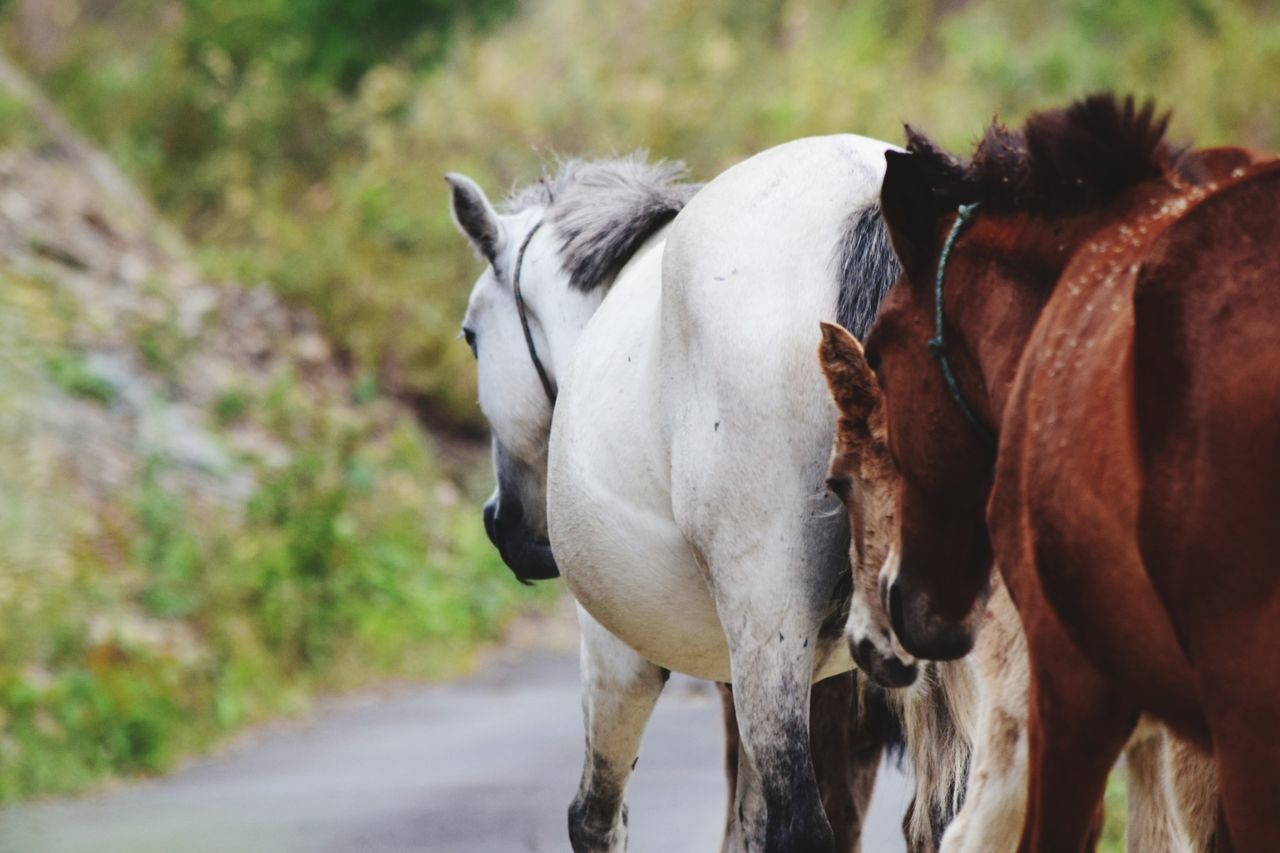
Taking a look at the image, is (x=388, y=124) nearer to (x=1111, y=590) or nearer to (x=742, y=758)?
(x=742, y=758)

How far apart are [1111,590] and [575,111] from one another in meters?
16.8

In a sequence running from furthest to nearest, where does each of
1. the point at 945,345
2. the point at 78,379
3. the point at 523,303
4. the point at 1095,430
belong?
1. the point at 78,379
2. the point at 523,303
3. the point at 945,345
4. the point at 1095,430

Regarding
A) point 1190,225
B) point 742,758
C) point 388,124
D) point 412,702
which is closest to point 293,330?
point 388,124

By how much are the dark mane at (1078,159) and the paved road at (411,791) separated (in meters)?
4.45

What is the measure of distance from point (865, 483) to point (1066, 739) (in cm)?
76

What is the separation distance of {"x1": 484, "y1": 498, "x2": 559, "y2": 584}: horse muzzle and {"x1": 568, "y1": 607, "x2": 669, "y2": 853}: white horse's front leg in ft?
2.49

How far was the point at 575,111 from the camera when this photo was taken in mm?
18891

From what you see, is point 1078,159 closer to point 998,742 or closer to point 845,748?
point 998,742

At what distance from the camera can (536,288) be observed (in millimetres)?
5012

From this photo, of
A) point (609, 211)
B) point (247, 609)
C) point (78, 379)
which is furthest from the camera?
point (78, 379)

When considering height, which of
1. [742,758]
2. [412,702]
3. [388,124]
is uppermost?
[388,124]

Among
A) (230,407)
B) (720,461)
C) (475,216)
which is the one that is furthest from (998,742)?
(230,407)

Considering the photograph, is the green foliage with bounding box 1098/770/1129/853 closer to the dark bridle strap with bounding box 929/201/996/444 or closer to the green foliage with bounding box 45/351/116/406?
the dark bridle strap with bounding box 929/201/996/444

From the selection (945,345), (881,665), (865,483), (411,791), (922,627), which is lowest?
(411,791)
